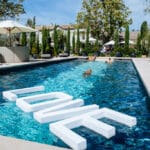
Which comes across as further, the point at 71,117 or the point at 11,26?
the point at 11,26

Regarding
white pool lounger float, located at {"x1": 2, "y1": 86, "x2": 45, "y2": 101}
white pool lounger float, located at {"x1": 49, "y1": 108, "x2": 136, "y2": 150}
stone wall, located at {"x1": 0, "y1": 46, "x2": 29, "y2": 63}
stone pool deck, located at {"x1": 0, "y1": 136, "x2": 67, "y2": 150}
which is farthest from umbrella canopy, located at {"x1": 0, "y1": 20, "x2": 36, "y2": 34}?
stone pool deck, located at {"x1": 0, "y1": 136, "x2": 67, "y2": 150}

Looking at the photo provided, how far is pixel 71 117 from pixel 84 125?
0.79 m

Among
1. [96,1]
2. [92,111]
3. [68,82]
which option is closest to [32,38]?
[96,1]

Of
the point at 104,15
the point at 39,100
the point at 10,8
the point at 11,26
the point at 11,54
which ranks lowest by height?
the point at 39,100

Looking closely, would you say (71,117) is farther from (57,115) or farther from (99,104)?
(99,104)

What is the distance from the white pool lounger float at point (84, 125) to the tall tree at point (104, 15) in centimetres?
3513

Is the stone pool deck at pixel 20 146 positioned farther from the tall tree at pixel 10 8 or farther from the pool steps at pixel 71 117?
the tall tree at pixel 10 8

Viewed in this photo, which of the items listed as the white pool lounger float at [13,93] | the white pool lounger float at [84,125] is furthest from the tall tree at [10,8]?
the white pool lounger float at [84,125]

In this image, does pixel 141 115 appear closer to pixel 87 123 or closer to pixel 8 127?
pixel 87 123

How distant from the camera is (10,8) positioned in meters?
29.7

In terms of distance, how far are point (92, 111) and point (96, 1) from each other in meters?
35.4

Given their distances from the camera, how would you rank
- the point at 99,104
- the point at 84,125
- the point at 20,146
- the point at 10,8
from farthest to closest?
the point at 10,8 → the point at 99,104 → the point at 84,125 → the point at 20,146

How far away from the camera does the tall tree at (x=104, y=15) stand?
41.8m

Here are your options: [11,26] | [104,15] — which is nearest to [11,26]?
[11,26]
